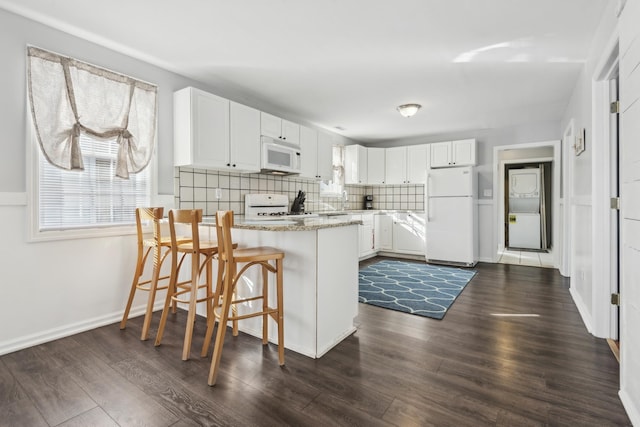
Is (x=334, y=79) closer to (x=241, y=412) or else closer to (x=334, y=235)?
(x=334, y=235)

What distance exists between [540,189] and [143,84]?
784cm

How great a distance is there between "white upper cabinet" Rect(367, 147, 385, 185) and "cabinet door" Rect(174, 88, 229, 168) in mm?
3462

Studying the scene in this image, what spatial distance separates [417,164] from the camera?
5.81 m

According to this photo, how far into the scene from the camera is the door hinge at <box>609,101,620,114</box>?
7.25ft

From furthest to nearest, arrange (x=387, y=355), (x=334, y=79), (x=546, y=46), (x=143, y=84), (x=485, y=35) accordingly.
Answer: (x=334, y=79)
(x=143, y=84)
(x=546, y=46)
(x=485, y=35)
(x=387, y=355)

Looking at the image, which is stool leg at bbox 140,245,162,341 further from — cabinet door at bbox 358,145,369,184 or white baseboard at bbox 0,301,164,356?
cabinet door at bbox 358,145,369,184

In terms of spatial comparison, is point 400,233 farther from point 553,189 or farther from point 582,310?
point 582,310

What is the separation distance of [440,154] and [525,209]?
10.8ft

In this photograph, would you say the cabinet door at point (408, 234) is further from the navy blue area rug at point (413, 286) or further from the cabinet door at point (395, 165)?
the cabinet door at point (395, 165)

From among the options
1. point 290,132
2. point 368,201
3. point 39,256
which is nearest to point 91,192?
point 39,256

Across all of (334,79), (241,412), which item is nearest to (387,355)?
(241,412)

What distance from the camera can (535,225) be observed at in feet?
23.2

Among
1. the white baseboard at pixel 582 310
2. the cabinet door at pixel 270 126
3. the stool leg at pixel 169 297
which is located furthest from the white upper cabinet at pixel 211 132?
the white baseboard at pixel 582 310

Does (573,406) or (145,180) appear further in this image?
(145,180)
